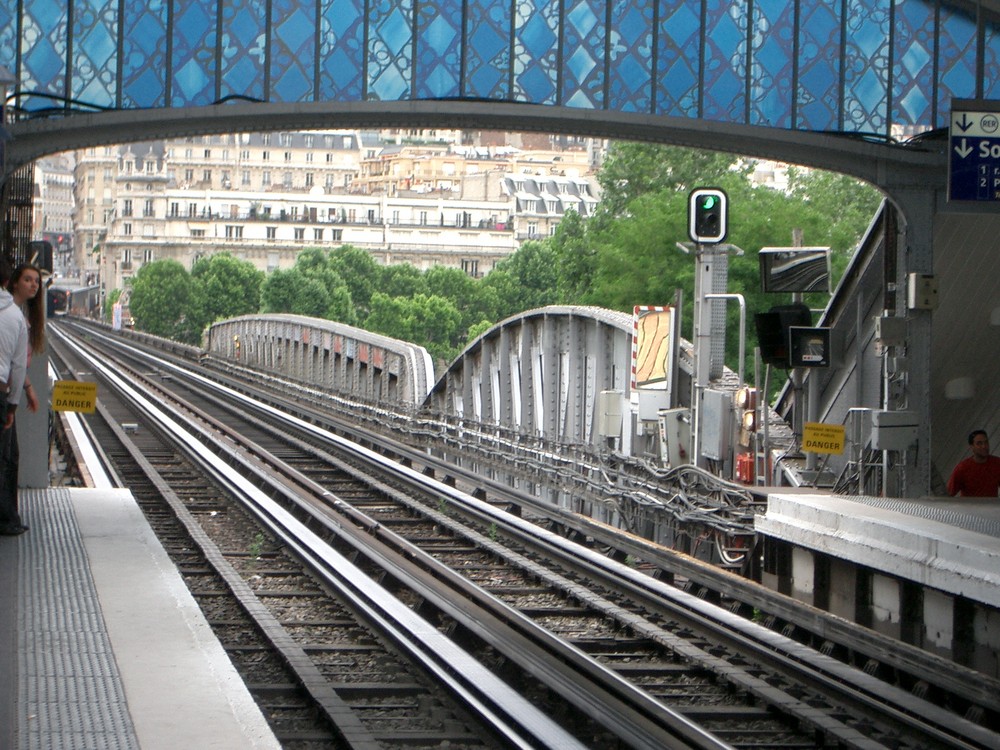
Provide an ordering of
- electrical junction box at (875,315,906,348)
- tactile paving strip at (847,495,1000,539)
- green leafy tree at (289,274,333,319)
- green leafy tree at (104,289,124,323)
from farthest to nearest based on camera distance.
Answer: green leafy tree at (104,289,124,323) → green leafy tree at (289,274,333,319) → electrical junction box at (875,315,906,348) → tactile paving strip at (847,495,1000,539)

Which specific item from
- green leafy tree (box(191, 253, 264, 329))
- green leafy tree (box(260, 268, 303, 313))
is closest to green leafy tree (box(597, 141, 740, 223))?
green leafy tree (box(260, 268, 303, 313))

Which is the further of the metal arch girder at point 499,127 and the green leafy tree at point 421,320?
the green leafy tree at point 421,320

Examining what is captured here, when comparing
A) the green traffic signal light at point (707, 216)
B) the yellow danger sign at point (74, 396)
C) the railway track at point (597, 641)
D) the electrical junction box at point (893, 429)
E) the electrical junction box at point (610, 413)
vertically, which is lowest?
the railway track at point (597, 641)

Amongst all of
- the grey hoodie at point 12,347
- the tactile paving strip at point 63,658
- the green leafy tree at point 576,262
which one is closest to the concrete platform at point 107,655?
the tactile paving strip at point 63,658

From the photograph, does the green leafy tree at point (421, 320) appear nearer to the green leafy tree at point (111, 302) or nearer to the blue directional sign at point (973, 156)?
the green leafy tree at point (111, 302)

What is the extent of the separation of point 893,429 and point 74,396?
756 centimetres

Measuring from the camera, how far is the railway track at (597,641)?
29.0 feet

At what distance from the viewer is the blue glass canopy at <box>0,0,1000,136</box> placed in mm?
16156

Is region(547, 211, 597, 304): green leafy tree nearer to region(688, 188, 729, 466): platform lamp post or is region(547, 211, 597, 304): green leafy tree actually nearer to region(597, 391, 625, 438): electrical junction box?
region(597, 391, 625, 438): electrical junction box

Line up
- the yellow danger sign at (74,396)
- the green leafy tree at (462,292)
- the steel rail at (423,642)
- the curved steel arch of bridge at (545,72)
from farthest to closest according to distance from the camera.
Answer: the green leafy tree at (462,292), the curved steel arch of bridge at (545,72), the yellow danger sign at (74,396), the steel rail at (423,642)

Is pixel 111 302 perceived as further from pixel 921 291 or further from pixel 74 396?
pixel 74 396

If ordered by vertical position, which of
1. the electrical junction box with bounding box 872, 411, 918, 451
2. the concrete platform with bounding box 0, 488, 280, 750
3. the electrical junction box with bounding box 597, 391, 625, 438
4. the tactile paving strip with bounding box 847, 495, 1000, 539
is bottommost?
the concrete platform with bounding box 0, 488, 280, 750

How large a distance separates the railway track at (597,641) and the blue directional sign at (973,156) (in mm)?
4541

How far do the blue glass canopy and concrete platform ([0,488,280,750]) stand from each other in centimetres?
580
